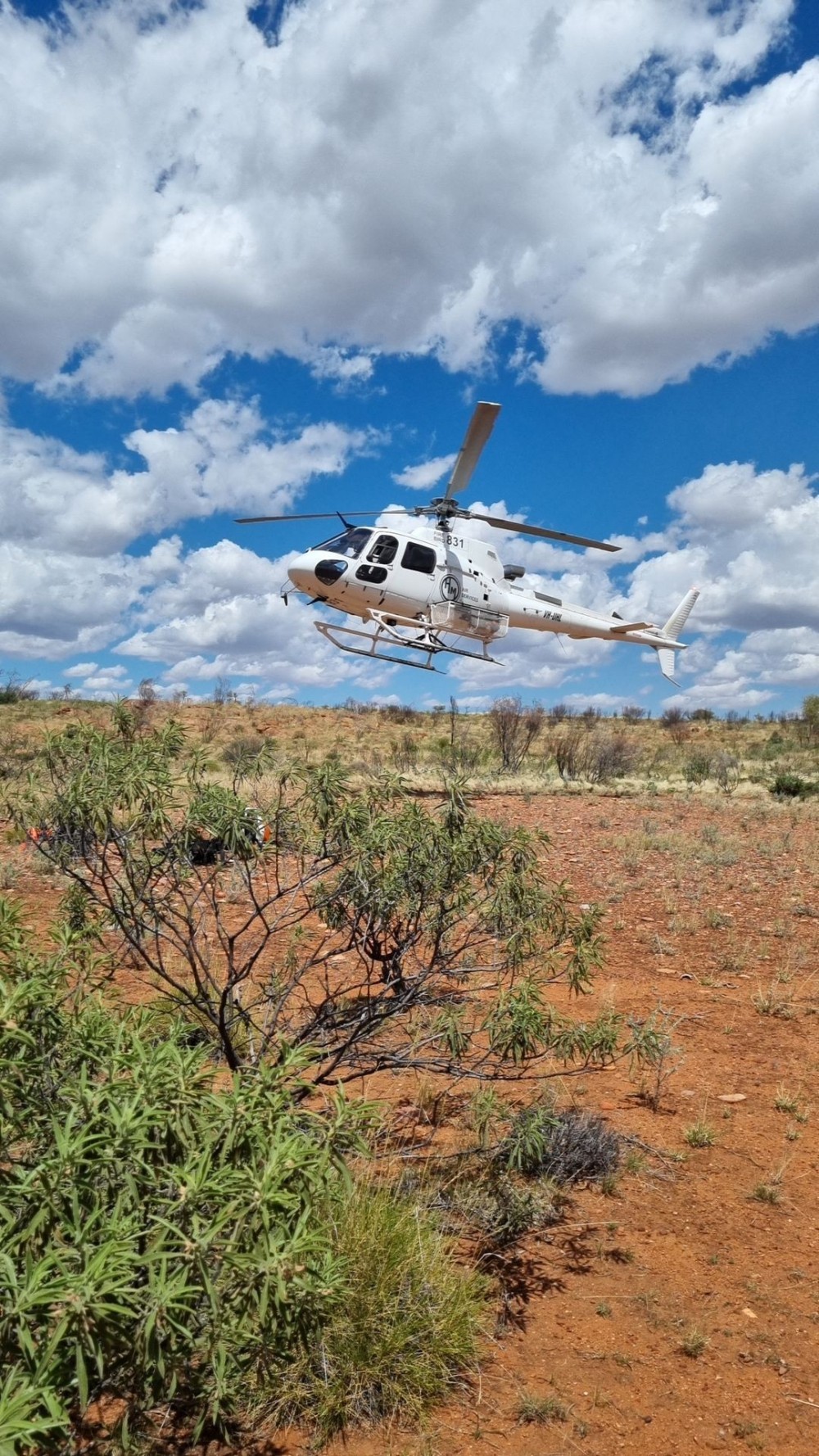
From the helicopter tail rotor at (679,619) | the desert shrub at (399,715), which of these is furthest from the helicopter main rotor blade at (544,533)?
the desert shrub at (399,715)

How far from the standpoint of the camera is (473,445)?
16062 millimetres

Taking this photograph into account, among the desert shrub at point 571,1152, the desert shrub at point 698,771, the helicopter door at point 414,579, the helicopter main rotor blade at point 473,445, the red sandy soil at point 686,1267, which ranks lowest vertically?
the red sandy soil at point 686,1267

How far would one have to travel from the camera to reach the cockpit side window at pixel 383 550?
16.0m

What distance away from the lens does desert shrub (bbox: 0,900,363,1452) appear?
1.69 m

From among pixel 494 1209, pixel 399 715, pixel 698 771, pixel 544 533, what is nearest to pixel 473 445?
pixel 544 533

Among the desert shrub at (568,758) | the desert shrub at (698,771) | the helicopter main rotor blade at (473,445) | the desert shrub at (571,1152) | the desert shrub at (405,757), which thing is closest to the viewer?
the desert shrub at (571,1152)

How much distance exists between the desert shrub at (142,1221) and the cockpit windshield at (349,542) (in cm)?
1430

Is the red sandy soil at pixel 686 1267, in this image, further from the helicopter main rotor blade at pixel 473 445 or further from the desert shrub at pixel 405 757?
the desert shrub at pixel 405 757

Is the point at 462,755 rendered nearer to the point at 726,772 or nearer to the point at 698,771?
the point at 698,771

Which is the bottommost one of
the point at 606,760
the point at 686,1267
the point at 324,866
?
the point at 686,1267

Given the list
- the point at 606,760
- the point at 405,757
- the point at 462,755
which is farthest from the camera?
the point at 405,757

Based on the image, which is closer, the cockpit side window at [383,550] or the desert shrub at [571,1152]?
the desert shrub at [571,1152]

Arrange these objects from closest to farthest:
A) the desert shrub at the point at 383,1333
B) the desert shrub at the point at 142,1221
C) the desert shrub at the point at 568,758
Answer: the desert shrub at the point at 142,1221
the desert shrub at the point at 383,1333
the desert shrub at the point at 568,758

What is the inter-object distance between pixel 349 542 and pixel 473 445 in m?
2.73
